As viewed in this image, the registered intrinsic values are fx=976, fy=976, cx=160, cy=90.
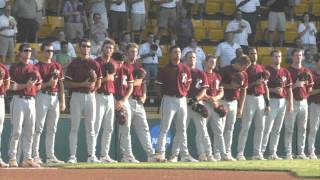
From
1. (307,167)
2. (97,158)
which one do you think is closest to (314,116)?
(307,167)

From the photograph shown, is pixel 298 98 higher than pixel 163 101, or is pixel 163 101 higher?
pixel 163 101

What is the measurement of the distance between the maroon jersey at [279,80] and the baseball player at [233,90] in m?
0.79

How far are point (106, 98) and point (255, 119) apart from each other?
344 cm

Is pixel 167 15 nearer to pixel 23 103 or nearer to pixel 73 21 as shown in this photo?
pixel 73 21

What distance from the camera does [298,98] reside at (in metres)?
19.7

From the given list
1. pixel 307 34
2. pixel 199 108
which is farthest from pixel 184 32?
pixel 199 108

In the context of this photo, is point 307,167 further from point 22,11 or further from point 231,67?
point 22,11

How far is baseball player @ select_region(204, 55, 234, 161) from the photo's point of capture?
60.0ft

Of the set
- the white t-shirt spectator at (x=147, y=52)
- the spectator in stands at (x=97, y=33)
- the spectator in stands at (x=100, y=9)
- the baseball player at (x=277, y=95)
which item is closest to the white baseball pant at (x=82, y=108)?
the baseball player at (x=277, y=95)

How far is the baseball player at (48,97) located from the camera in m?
16.7

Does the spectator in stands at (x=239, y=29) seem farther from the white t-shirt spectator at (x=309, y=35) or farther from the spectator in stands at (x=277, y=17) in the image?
the white t-shirt spectator at (x=309, y=35)

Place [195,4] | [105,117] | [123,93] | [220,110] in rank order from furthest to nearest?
1. [195,4]
2. [220,110]
3. [123,93]
4. [105,117]

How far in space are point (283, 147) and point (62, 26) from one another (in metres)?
6.41

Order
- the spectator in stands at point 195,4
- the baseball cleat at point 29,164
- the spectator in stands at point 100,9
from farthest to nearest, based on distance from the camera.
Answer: the spectator in stands at point 195,4, the spectator in stands at point 100,9, the baseball cleat at point 29,164
